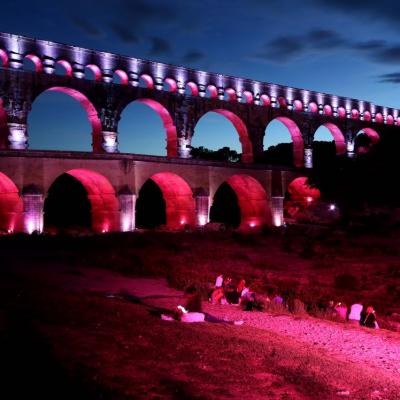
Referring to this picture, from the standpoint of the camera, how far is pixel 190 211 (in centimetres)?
3953

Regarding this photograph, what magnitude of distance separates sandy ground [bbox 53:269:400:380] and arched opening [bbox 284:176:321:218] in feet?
109

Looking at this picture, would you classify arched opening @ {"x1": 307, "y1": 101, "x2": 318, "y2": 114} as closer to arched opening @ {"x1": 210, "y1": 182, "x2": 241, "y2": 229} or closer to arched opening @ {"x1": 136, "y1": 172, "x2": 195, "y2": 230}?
arched opening @ {"x1": 210, "y1": 182, "x2": 241, "y2": 229}

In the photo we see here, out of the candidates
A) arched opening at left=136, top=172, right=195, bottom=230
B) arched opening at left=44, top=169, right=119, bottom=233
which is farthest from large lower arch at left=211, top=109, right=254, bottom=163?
arched opening at left=44, top=169, right=119, bottom=233

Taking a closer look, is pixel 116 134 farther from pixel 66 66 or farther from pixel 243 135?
pixel 243 135

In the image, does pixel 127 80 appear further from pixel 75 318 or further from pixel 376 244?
pixel 75 318

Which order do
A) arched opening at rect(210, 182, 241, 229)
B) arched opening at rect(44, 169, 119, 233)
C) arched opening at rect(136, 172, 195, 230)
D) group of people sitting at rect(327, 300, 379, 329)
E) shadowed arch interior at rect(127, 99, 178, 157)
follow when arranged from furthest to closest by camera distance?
1. arched opening at rect(210, 182, 241, 229)
2. shadowed arch interior at rect(127, 99, 178, 157)
3. arched opening at rect(136, 172, 195, 230)
4. arched opening at rect(44, 169, 119, 233)
5. group of people sitting at rect(327, 300, 379, 329)

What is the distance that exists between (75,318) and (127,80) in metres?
32.2

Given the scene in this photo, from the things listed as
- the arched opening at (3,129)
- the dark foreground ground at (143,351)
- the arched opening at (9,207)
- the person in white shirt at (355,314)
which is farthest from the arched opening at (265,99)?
the person in white shirt at (355,314)

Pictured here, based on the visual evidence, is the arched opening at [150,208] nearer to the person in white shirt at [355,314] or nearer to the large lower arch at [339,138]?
the large lower arch at [339,138]

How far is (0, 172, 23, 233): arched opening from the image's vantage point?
3092 centimetres

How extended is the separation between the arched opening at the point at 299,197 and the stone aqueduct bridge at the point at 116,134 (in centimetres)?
205

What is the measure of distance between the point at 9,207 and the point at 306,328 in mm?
23740

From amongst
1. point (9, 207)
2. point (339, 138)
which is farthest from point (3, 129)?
point (339, 138)

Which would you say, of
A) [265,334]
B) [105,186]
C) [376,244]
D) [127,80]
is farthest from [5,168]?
[265,334]
